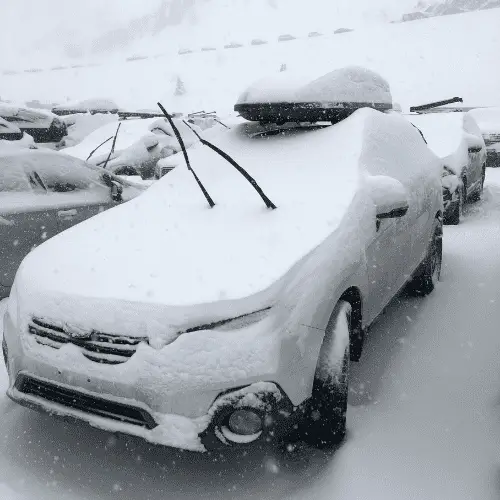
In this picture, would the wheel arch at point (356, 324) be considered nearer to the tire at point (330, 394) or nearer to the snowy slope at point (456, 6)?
the tire at point (330, 394)

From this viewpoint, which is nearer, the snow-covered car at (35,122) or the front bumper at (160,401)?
the front bumper at (160,401)

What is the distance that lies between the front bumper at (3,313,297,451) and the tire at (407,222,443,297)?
2.51m

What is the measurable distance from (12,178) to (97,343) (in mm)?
2907

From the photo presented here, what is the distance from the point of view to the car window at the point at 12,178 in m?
4.48

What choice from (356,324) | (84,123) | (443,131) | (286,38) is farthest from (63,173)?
(286,38)

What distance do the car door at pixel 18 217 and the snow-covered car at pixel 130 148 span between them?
410 centimetres

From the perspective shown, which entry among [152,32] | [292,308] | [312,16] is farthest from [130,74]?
[292,308]

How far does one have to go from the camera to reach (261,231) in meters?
2.64

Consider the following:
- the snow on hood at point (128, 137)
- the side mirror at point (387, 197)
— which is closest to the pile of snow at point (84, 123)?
the snow on hood at point (128, 137)

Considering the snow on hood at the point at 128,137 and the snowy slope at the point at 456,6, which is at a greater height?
the snow on hood at the point at 128,137

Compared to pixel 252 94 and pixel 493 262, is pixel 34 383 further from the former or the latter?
pixel 493 262

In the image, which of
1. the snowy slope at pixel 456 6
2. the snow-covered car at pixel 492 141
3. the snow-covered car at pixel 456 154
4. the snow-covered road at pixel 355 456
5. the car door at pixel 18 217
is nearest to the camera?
the snow-covered road at pixel 355 456

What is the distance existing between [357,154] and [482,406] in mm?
1551

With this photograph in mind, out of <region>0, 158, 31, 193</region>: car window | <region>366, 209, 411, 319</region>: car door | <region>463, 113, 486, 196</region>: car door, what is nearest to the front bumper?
<region>366, 209, 411, 319</region>: car door
